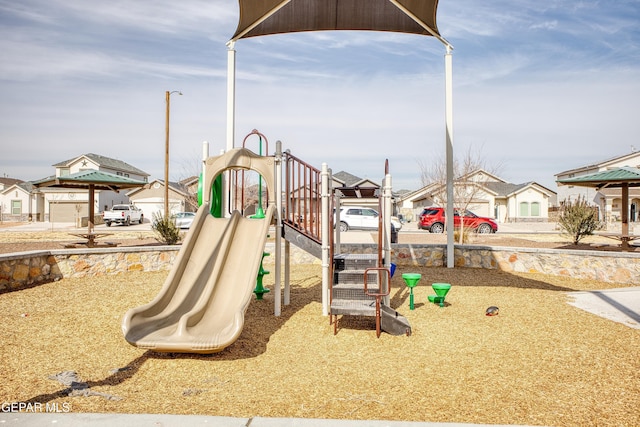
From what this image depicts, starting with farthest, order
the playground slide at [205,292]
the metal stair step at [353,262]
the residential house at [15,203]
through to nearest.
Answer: the residential house at [15,203] < the metal stair step at [353,262] < the playground slide at [205,292]

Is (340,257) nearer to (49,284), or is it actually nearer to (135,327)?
(135,327)

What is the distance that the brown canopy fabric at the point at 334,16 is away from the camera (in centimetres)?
937

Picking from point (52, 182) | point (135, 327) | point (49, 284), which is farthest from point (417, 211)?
point (135, 327)

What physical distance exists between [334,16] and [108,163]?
50357 mm

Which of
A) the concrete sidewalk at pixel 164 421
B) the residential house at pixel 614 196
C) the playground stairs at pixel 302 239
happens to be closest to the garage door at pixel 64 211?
the playground stairs at pixel 302 239

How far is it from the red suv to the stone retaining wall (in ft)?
45.6

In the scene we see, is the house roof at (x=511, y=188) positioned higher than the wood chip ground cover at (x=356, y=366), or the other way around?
the house roof at (x=511, y=188)

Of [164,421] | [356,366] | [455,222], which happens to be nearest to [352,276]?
[356,366]

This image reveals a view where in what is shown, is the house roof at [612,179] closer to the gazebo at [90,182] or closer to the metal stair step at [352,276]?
the metal stair step at [352,276]

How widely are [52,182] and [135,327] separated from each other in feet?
40.3

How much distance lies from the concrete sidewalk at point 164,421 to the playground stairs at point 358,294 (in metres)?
2.86

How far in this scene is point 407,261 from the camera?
535 inches

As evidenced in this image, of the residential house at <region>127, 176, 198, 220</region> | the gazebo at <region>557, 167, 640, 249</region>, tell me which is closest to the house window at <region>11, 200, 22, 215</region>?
the residential house at <region>127, 176, 198, 220</region>

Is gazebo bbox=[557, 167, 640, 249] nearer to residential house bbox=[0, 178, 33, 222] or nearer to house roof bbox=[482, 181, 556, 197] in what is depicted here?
house roof bbox=[482, 181, 556, 197]
